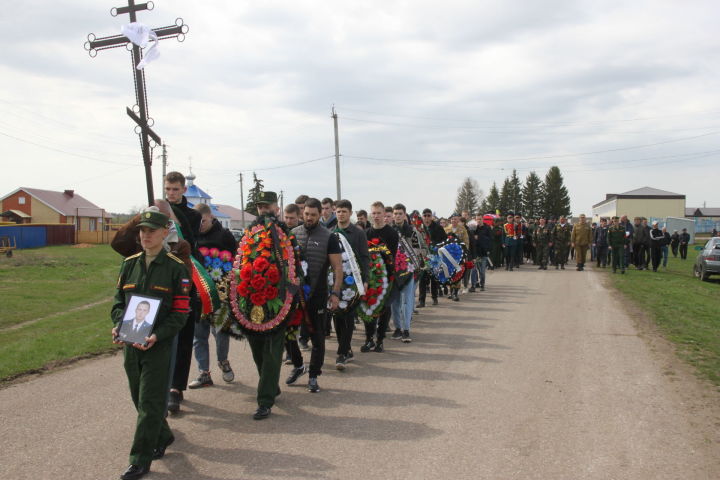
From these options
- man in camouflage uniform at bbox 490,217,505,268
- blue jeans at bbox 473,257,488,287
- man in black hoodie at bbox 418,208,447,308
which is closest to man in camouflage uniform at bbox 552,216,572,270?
man in camouflage uniform at bbox 490,217,505,268

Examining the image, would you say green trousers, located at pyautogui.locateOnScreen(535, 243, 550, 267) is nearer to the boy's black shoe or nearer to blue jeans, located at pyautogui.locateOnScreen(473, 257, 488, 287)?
blue jeans, located at pyautogui.locateOnScreen(473, 257, 488, 287)

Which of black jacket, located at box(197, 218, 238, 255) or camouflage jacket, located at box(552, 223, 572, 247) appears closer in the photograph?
black jacket, located at box(197, 218, 238, 255)

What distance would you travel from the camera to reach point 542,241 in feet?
78.8

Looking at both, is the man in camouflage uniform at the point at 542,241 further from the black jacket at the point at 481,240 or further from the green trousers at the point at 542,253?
the black jacket at the point at 481,240

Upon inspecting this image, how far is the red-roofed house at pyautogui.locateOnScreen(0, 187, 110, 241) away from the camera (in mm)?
65938

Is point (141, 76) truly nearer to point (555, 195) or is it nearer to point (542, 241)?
point (542, 241)

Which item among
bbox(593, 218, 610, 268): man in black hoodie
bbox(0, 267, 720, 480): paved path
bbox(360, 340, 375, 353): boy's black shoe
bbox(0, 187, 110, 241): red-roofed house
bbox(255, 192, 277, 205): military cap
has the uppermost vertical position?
bbox(0, 187, 110, 241): red-roofed house

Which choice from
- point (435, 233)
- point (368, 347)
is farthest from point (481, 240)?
point (368, 347)

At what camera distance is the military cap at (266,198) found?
6022 millimetres

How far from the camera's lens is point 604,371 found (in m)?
7.04

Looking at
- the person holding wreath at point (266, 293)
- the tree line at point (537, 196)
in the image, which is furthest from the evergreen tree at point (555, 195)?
the person holding wreath at point (266, 293)

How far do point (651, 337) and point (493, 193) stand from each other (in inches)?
3984

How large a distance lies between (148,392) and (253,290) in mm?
1644

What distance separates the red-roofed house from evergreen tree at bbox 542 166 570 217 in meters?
69.4
